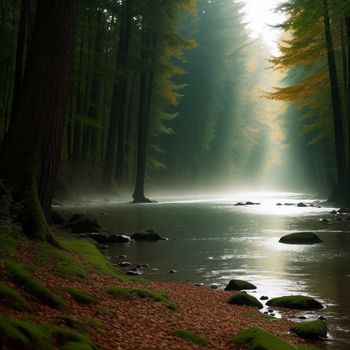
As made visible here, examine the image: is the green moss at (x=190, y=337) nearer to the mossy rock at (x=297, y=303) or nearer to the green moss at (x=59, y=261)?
the green moss at (x=59, y=261)

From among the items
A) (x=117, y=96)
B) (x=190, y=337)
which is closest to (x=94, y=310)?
(x=190, y=337)

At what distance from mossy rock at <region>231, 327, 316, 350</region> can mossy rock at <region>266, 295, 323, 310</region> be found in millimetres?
2099

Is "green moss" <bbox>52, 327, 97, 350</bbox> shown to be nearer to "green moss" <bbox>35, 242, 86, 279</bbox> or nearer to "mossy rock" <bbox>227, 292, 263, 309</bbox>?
"green moss" <bbox>35, 242, 86, 279</bbox>

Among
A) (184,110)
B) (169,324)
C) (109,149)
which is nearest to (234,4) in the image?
(184,110)

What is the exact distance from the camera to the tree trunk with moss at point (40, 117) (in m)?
8.40

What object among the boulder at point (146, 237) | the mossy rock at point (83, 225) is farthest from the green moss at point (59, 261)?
the mossy rock at point (83, 225)

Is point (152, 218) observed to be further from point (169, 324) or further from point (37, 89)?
point (169, 324)

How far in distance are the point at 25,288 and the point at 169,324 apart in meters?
1.78

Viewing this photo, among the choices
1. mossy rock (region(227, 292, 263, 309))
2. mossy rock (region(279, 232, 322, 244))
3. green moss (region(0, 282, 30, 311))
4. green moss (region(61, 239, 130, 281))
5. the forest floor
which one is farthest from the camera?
mossy rock (region(279, 232, 322, 244))

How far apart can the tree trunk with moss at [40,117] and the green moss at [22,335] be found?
4.42 meters

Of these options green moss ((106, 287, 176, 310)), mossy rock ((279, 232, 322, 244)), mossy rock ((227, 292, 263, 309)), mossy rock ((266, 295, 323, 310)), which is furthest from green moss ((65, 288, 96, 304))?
mossy rock ((279, 232, 322, 244))

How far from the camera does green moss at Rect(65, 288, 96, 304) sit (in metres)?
5.87

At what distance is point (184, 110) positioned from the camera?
168 feet

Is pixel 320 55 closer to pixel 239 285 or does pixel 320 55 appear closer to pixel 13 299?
pixel 239 285
